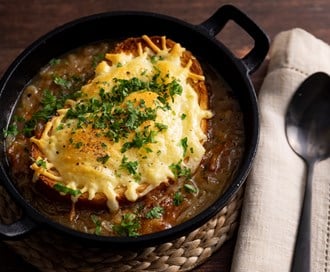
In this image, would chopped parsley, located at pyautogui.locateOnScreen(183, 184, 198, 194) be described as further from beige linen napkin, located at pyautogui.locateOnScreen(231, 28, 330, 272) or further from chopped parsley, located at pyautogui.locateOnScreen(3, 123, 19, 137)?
chopped parsley, located at pyautogui.locateOnScreen(3, 123, 19, 137)

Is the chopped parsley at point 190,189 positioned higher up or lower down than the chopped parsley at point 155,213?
lower down

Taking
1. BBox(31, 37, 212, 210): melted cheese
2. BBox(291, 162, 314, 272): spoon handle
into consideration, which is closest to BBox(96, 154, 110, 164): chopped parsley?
BBox(31, 37, 212, 210): melted cheese

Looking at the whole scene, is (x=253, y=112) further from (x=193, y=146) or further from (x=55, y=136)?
(x=55, y=136)

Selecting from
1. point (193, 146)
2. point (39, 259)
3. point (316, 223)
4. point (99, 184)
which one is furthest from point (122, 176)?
point (316, 223)

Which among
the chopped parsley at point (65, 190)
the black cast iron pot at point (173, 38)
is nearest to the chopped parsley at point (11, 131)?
the black cast iron pot at point (173, 38)

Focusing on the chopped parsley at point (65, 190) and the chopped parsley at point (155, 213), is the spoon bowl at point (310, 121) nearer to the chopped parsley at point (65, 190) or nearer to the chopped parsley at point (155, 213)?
the chopped parsley at point (155, 213)

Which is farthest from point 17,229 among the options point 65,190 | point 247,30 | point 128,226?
point 247,30

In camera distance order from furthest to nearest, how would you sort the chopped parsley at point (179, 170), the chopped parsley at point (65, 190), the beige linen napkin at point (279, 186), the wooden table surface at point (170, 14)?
the wooden table surface at point (170, 14) → the beige linen napkin at point (279, 186) → the chopped parsley at point (179, 170) → the chopped parsley at point (65, 190)
